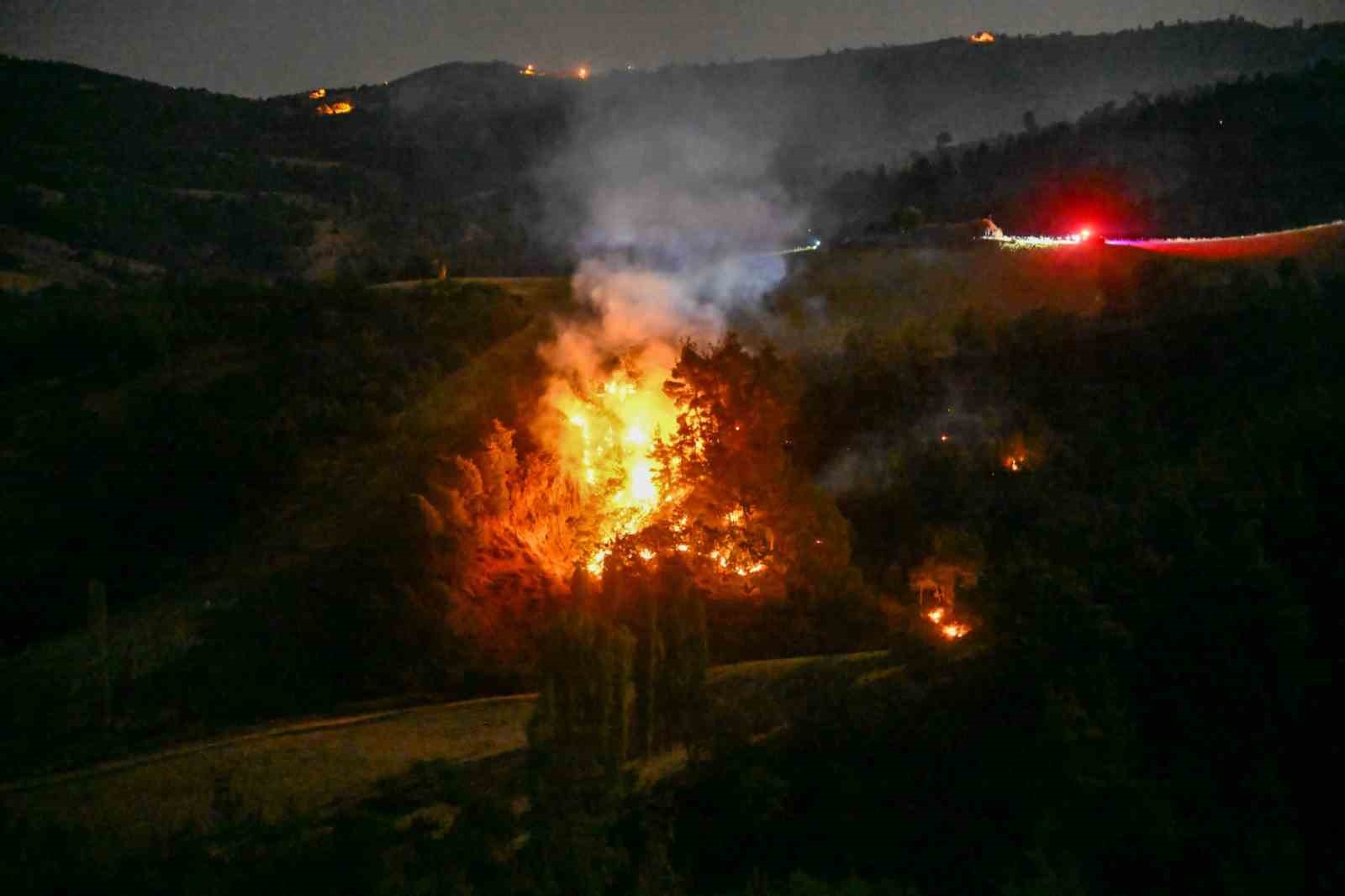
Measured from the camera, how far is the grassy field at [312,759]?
9.29 m

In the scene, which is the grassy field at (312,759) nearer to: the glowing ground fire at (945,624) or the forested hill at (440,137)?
the glowing ground fire at (945,624)

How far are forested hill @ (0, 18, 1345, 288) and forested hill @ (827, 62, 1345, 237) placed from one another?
10.4 ft

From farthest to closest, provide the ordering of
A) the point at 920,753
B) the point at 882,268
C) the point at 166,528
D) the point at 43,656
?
1. the point at 882,268
2. the point at 166,528
3. the point at 43,656
4. the point at 920,753

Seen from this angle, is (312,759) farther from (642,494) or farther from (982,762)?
(642,494)

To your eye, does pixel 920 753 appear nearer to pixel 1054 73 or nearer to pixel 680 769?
pixel 680 769

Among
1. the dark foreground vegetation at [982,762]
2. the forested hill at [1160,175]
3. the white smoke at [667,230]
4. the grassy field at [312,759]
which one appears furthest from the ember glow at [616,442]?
the forested hill at [1160,175]

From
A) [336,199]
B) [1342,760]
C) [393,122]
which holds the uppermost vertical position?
[393,122]

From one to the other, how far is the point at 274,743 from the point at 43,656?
614 cm

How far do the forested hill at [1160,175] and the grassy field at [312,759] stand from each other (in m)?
33.2

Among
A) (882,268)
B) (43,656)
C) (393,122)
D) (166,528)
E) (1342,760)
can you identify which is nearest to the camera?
(1342,760)

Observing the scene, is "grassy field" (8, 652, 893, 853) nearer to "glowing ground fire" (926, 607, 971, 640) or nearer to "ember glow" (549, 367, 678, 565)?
"glowing ground fire" (926, 607, 971, 640)

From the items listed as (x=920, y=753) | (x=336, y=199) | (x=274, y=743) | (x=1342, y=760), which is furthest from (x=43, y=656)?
(x=336, y=199)

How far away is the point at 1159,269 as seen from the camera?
2622cm

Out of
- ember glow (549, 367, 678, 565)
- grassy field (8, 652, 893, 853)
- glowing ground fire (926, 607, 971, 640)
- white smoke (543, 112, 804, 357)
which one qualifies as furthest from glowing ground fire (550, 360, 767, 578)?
grassy field (8, 652, 893, 853)
